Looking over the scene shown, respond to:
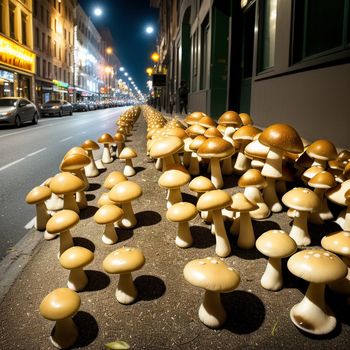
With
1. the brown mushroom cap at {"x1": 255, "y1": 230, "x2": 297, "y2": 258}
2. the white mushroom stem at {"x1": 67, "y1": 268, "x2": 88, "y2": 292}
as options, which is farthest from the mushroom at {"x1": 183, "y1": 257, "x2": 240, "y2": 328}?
the white mushroom stem at {"x1": 67, "y1": 268, "x2": 88, "y2": 292}

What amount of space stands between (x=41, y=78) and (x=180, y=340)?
4857cm

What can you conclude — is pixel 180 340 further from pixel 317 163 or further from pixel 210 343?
pixel 317 163

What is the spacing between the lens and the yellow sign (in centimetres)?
3050

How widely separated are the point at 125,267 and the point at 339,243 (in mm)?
1391

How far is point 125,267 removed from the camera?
87.1 inches

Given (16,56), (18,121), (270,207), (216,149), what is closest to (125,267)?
(216,149)

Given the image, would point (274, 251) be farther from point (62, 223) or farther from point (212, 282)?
point (62, 223)

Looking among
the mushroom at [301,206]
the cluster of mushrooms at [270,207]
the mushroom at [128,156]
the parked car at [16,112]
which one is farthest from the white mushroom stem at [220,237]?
the parked car at [16,112]

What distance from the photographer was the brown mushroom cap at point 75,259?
93.6 inches

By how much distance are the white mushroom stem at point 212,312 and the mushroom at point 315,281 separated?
450mm

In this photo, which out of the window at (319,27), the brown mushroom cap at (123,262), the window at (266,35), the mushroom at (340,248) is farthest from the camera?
the window at (266,35)

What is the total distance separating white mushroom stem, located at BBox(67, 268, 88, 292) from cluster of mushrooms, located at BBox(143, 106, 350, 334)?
81 cm

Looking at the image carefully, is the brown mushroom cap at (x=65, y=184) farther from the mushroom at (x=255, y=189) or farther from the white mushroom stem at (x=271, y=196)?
the white mushroom stem at (x=271, y=196)

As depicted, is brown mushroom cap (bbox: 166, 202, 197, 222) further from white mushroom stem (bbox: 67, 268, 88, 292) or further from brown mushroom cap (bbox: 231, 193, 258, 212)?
white mushroom stem (bbox: 67, 268, 88, 292)
